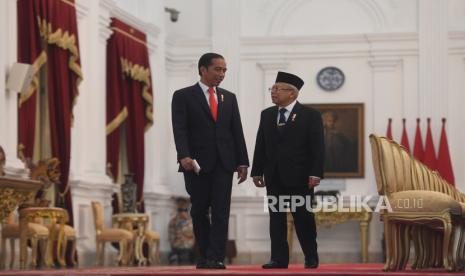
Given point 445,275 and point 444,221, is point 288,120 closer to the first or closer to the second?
point 444,221

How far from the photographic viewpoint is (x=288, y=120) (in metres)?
8.19

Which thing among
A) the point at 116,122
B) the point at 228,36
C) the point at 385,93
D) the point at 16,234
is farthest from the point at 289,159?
the point at 228,36

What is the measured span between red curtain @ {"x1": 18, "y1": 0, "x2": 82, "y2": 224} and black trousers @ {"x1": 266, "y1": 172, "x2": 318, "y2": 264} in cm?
493

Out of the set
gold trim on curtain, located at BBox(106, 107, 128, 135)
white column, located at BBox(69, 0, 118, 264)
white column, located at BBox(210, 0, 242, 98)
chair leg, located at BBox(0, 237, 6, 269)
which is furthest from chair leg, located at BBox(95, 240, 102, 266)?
white column, located at BBox(210, 0, 242, 98)

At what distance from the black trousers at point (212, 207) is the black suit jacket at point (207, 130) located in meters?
0.09

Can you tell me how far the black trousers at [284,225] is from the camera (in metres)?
8.08

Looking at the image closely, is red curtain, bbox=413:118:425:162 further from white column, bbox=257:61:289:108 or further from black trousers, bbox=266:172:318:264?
black trousers, bbox=266:172:318:264

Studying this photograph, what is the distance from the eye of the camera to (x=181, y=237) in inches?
672

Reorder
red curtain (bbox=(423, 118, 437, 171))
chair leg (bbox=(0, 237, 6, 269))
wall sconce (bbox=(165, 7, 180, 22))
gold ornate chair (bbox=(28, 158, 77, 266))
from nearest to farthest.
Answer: chair leg (bbox=(0, 237, 6, 269)), gold ornate chair (bbox=(28, 158, 77, 266)), red curtain (bbox=(423, 118, 437, 171)), wall sconce (bbox=(165, 7, 180, 22))

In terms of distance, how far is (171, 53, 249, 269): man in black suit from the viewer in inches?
307

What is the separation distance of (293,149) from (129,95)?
27.9ft

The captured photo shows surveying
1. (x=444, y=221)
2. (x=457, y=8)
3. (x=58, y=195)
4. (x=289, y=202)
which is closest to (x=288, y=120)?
(x=289, y=202)

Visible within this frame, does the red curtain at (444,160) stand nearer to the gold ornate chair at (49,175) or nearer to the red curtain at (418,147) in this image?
the red curtain at (418,147)

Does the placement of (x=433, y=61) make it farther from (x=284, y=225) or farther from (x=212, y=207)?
(x=212, y=207)
